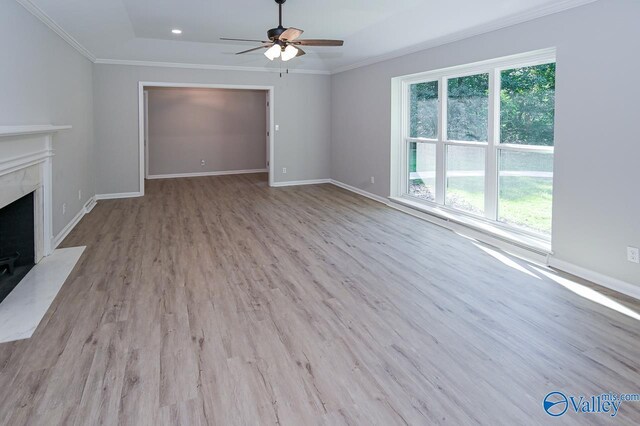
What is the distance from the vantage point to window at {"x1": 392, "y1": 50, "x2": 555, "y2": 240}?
4383 millimetres

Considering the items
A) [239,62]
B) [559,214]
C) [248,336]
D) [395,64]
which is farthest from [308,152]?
[248,336]

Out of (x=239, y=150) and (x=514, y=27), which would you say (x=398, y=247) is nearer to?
(x=514, y=27)

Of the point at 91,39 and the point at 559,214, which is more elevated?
the point at 91,39

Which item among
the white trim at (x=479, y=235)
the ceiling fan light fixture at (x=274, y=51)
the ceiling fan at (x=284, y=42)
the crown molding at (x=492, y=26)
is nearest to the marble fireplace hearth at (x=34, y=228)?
the ceiling fan at (x=284, y=42)

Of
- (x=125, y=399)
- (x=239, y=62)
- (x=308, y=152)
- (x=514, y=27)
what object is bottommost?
(x=125, y=399)

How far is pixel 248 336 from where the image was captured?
2.71 metres

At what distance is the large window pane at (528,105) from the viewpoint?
425 cm

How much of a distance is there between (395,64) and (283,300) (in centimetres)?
473

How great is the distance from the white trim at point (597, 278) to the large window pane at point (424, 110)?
282 cm

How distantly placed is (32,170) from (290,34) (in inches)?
107

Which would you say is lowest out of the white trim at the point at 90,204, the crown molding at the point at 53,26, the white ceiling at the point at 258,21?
the white trim at the point at 90,204

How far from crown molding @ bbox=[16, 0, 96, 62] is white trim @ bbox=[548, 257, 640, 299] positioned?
5.31 m

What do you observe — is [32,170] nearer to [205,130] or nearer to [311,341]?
[311,341]

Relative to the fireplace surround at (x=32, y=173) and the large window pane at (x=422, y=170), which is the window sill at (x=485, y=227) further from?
the fireplace surround at (x=32, y=173)
